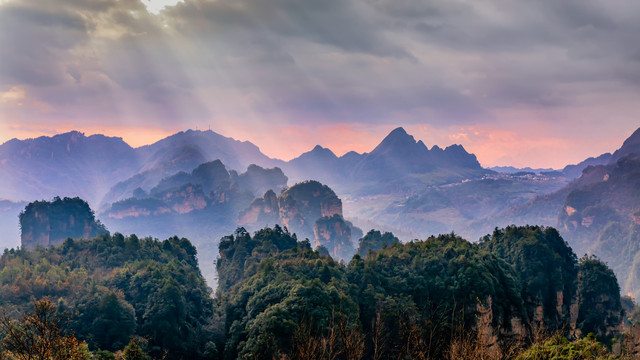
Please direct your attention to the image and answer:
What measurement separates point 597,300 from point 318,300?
139 feet

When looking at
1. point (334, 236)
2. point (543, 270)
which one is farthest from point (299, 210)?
point (543, 270)

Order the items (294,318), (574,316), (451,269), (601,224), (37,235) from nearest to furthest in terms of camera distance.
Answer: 1. (294,318)
2. (451,269)
3. (574,316)
4. (37,235)
5. (601,224)

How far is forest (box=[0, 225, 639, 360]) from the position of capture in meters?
33.9

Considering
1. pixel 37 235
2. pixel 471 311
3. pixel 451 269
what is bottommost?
pixel 471 311

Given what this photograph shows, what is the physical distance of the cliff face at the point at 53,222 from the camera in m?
101

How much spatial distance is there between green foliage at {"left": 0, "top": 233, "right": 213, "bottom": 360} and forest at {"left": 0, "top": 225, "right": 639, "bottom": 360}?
11 centimetres

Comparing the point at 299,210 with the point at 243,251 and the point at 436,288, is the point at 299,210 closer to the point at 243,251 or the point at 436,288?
the point at 243,251

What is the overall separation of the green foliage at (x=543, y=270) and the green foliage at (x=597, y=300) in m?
1.70

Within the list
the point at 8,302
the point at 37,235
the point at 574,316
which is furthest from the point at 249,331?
the point at 37,235

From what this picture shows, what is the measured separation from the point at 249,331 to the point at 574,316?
41.3m

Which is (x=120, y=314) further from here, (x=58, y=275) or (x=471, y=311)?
(x=471, y=311)

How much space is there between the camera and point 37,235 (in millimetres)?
101500

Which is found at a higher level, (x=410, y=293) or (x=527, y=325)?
(x=410, y=293)

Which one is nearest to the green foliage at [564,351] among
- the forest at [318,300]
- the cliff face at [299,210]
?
the forest at [318,300]
